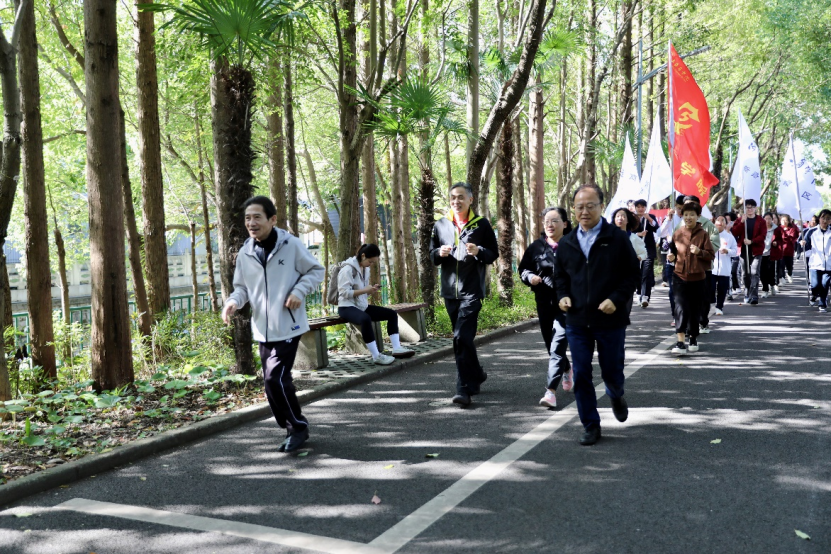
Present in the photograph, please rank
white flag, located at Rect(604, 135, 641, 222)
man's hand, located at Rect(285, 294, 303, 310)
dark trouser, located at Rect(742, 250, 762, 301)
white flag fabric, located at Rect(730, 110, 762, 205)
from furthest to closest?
white flag fabric, located at Rect(730, 110, 762, 205) < white flag, located at Rect(604, 135, 641, 222) < dark trouser, located at Rect(742, 250, 762, 301) < man's hand, located at Rect(285, 294, 303, 310)

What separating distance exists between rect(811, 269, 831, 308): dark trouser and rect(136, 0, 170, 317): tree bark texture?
12.1 m

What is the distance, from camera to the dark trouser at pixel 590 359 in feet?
19.3

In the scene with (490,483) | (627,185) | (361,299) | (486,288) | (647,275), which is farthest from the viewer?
(627,185)

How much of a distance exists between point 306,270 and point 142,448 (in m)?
1.81

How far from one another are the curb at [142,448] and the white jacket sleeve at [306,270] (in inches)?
64.5

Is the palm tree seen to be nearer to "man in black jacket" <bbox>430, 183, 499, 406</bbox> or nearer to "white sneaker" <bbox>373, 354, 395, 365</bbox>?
"white sneaker" <bbox>373, 354, 395, 365</bbox>

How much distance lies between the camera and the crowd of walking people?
587 centimetres

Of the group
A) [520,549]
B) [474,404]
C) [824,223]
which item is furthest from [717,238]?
[520,549]

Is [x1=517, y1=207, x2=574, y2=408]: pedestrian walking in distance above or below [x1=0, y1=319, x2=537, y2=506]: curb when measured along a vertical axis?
above

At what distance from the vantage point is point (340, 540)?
4.12 metres

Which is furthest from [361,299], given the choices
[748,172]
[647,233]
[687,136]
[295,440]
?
[748,172]

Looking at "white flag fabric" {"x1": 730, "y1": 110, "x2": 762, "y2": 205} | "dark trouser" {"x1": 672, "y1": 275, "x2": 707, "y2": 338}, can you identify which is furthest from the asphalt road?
"white flag fabric" {"x1": 730, "y1": 110, "x2": 762, "y2": 205}

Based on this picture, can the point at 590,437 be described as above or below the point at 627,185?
below

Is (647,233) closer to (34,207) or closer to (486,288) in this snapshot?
(486,288)
